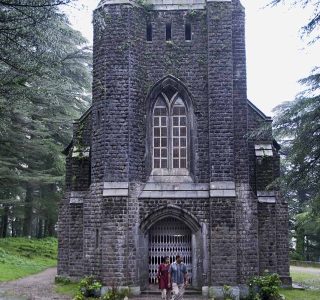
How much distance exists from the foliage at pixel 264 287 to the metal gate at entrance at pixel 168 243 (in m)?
2.22

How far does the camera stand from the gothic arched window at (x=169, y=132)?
18547mm

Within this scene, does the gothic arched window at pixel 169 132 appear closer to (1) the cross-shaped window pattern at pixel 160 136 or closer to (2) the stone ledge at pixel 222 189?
(1) the cross-shaped window pattern at pixel 160 136

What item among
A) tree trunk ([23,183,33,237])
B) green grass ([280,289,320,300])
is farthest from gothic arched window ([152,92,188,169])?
tree trunk ([23,183,33,237])

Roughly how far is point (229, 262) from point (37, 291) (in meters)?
6.52

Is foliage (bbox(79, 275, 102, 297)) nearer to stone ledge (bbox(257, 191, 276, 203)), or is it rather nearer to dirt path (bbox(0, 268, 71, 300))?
dirt path (bbox(0, 268, 71, 300))

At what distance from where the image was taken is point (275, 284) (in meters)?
16.7

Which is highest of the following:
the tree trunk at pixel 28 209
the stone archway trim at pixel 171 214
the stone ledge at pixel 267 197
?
the tree trunk at pixel 28 209

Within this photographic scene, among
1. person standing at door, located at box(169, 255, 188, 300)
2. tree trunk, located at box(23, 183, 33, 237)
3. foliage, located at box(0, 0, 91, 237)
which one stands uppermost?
foliage, located at box(0, 0, 91, 237)

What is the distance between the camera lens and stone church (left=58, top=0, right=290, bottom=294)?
17375 millimetres

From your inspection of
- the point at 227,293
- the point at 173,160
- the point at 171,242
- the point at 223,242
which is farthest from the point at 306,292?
the point at 173,160

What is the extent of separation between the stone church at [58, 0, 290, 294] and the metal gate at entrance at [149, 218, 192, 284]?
35 mm

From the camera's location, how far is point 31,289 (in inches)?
711

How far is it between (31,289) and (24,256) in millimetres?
9943

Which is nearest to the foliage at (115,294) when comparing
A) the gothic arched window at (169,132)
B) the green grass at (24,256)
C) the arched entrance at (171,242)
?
the arched entrance at (171,242)
